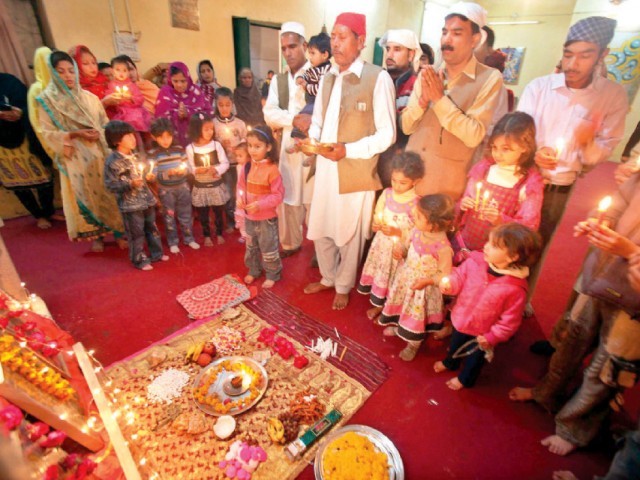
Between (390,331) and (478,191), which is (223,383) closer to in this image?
(390,331)

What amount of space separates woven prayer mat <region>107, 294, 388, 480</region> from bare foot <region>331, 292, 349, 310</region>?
30 centimetres

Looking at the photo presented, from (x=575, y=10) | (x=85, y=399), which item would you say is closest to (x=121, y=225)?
(x=85, y=399)

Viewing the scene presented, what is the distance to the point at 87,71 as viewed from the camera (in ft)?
13.2

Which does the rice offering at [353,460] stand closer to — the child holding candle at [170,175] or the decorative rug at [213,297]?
the decorative rug at [213,297]

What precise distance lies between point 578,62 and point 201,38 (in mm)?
5757

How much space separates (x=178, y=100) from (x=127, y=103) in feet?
2.09

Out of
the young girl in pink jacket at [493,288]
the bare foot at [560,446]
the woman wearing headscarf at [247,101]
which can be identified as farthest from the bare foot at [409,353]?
the woman wearing headscarf at [247,101]

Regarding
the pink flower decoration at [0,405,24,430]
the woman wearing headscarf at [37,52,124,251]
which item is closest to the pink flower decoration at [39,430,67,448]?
the pink flower decoration at [0,405,24,430]

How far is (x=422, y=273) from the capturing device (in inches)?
93.0

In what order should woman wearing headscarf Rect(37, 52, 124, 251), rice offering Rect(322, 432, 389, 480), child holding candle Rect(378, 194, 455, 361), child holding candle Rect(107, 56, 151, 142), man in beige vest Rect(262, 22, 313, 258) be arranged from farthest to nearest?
child holding candle Rect(107, 56, 151, 142)
woman wearing headscarf Rect(37, 52, 124, 251)
man in beige vest Rect(262, 22, 313, 258)
child holding candle Rect(378, 194, 455, 361)
rice offering Rect(322, 432, 389, 480)

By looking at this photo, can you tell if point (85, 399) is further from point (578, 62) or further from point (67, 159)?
point (578, 62)

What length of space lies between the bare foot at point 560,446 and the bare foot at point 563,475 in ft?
0.44

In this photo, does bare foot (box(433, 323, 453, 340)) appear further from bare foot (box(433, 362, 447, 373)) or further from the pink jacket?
the pink jacket

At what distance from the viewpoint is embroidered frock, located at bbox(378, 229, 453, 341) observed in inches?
90.4
